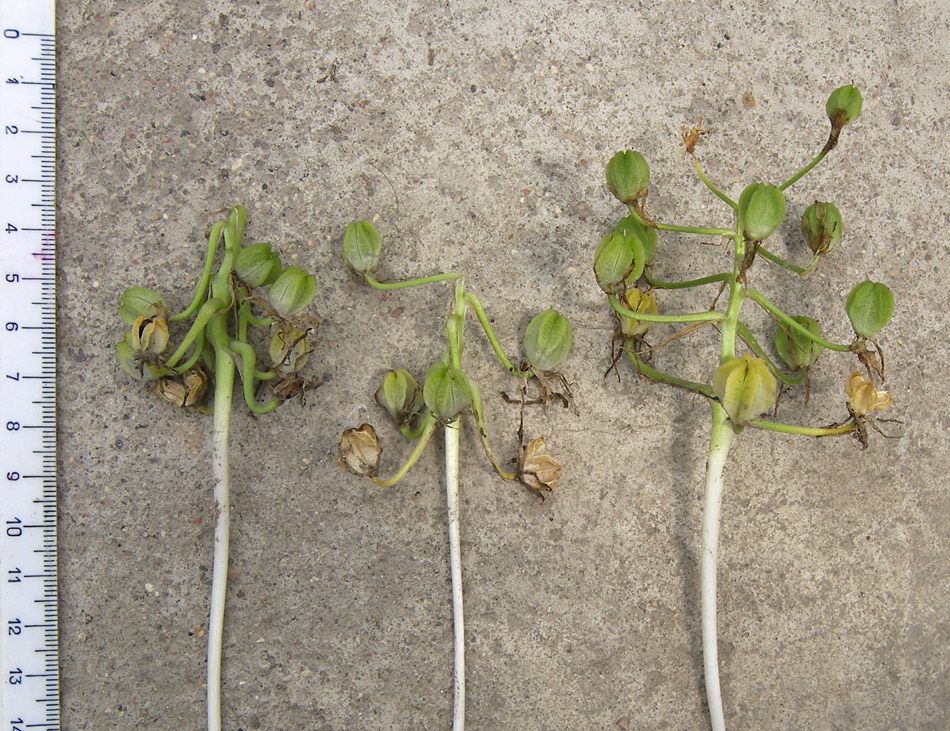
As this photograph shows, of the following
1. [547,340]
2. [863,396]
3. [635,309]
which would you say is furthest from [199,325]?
[863,396]

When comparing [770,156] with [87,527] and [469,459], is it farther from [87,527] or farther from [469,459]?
[87,527]

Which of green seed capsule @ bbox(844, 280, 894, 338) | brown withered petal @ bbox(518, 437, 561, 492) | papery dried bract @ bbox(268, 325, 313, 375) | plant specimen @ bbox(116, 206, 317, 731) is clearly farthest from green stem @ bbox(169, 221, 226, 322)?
green seed capsule @ bbox(844, 280, 894, 338)

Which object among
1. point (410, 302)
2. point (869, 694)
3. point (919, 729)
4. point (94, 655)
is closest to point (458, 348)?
point (410, 302)

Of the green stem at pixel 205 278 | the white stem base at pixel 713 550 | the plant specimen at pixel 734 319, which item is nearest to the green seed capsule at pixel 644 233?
the plant specimen at pixel 734 319

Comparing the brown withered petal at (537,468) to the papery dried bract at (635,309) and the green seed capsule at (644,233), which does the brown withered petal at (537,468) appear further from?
the green seed capsule at (644,233)

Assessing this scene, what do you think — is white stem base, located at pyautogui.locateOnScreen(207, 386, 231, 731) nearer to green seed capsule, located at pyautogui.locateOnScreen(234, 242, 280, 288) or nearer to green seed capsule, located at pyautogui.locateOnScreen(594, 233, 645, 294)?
green seed capsule, located at pyautogui.locateOnScreen(234, 242, 280, 288)

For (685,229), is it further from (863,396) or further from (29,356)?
(29,356)
